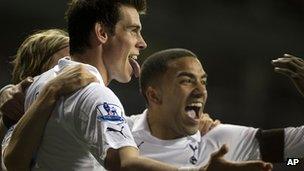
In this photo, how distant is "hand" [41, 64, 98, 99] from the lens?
67.3 inches

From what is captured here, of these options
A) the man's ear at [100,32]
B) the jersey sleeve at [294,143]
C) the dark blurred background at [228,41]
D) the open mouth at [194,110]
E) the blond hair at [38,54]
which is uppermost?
the man's ear at [100,32]

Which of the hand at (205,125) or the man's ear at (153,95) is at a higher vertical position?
the man's ear at (153,95)

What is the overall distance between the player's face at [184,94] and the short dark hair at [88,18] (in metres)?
0.58

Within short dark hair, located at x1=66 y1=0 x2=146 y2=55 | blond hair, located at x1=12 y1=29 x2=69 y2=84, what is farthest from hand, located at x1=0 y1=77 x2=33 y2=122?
short dark hair, located at x1=66 y1=0 x2=146 y2=55

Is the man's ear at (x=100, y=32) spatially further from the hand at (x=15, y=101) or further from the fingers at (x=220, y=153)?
the fingers at (x=220, y=153)

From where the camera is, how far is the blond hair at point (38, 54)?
2471mm

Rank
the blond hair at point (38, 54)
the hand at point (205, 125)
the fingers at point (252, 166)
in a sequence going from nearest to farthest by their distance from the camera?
1. the fingers at point (252, 166)
2. the hand at point (205, 125)
3. the blond hair at point (38, 54)

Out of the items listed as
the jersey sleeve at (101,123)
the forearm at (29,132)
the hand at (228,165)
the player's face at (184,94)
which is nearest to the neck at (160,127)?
the player's face at (184,94)

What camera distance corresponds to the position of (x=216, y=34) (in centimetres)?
602

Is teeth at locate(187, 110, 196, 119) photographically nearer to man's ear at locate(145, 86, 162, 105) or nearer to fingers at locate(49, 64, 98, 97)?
man's ear at locate(145, 86, 162, 105)

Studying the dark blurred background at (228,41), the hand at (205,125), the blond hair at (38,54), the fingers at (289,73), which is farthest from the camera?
the dark blurred background at (228,41)

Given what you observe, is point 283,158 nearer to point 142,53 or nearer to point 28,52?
point 28,52

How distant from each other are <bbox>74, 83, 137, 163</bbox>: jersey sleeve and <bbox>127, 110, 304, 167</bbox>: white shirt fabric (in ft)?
2.20

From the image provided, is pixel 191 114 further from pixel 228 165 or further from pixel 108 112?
pixel 228 165
